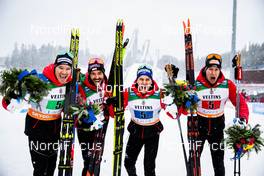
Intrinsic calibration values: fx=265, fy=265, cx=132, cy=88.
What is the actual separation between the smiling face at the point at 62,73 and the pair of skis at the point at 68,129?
0.17 ft

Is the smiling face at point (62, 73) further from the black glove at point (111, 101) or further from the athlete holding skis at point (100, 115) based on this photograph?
the black glove at point (111, 101)

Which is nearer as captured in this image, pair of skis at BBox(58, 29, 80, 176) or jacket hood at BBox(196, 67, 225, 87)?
pair of skis at BBox(58, 29, 80, 176)

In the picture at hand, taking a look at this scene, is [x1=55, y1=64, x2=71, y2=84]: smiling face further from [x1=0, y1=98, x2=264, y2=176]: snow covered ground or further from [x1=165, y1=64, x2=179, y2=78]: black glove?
[x1=165, y1=64, x2=179, y2=78]: black glove

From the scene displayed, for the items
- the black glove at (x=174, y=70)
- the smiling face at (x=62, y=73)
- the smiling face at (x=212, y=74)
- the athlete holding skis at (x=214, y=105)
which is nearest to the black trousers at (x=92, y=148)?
the smiling face at (x=62, y=73)

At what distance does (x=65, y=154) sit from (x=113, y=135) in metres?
0.52

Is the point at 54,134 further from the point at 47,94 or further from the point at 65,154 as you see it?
the point at 47,94

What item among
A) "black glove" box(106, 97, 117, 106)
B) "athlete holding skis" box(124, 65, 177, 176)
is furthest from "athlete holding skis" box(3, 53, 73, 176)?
"athlete holding skis" box(124, 65, 177, 176)

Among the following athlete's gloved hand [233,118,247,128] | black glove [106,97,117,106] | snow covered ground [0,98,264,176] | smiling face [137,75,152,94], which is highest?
smiling face [137,75,152,94]

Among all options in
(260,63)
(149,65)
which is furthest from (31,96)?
(260,63)

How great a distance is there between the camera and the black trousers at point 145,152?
105 inches

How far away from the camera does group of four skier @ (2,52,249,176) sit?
100 inches

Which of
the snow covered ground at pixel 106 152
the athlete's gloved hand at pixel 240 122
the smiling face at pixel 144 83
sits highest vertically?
the smiling face at pixel 144 83

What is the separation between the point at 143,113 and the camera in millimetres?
2633

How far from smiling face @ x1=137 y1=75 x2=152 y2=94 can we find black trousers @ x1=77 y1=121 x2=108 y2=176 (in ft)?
1.68
